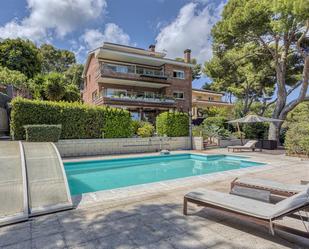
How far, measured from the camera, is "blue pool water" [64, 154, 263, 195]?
838cm

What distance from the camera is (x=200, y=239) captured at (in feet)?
10.9

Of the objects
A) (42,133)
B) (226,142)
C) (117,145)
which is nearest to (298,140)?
(226,142)

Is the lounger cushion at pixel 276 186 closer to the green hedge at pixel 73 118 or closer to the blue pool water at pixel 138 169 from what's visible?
the blue pool water at pixel 138 169

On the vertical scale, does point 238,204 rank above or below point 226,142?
below

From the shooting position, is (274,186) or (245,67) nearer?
(274,186)

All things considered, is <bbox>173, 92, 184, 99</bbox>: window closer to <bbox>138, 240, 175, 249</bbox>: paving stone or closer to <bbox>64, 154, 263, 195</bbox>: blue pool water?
<bbox>64, 154, 263, 195</bbox>: blue pool water

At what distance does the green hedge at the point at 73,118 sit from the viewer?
11820mm

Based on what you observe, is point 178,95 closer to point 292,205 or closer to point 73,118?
point 73,118

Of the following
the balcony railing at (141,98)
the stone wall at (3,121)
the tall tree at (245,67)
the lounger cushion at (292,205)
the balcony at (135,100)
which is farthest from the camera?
the balcony railing at (141,98)

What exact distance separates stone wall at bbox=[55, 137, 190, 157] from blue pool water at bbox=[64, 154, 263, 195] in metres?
2.18

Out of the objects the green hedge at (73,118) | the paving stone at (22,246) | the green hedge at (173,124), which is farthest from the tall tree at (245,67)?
the paving stone at (22,246)

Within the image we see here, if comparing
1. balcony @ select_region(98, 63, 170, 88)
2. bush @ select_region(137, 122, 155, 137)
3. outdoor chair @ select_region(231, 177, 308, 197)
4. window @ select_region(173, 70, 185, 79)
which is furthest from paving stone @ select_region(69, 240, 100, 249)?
window @ select_region(173, 70, 185, 79)

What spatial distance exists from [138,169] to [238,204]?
7989 mm

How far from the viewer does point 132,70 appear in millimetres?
26250
